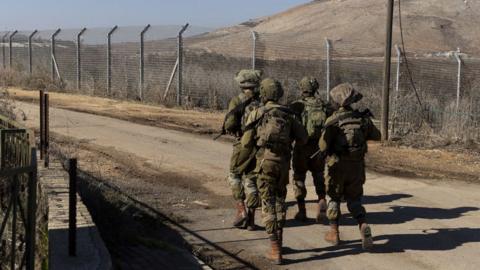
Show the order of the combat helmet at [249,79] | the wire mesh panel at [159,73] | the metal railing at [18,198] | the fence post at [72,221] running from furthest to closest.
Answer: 1. the wire mesh panel at [159,73]
2. the combat helmet at [249,79]
3. the fence post at [72,221]
4. the metal railing at [18,198]

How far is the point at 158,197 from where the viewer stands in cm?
870

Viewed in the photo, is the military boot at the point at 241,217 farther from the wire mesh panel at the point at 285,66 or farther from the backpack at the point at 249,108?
the wire mesh panel at the point at 285,66

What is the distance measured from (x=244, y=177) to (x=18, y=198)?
3611 millimetres

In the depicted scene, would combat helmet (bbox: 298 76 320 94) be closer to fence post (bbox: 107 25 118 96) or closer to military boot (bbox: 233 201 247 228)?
military boot (bbox: 233 201 247 228)

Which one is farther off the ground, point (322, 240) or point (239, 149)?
point (239, 149)

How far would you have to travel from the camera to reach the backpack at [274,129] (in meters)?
6.07

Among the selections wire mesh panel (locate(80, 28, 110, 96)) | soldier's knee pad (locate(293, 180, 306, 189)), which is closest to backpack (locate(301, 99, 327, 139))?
soldier's knee pad (locate(293, 180, 306, 189))

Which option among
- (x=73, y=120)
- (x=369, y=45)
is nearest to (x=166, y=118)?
(x=73, y=120)

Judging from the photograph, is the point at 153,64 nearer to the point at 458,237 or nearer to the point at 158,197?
the point at 158,197

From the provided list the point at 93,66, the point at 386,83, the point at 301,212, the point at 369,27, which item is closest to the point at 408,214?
the point at 301,212

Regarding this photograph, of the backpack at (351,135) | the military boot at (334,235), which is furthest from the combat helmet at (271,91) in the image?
the military boot at (334,235)

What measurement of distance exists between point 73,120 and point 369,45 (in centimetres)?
4401

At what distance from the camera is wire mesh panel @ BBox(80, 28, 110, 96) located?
24.3 meters

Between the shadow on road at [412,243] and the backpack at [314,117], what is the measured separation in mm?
1242
